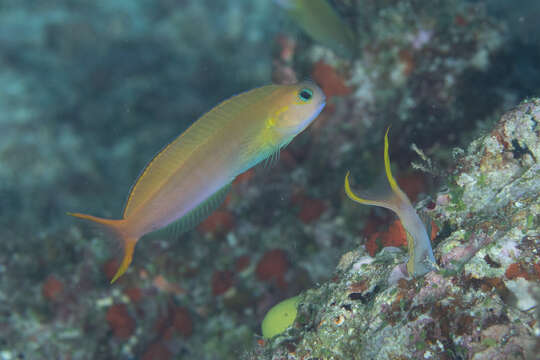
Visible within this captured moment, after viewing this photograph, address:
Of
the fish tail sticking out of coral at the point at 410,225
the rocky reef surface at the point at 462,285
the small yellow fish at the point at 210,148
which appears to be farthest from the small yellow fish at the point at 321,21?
the fish tail sticking out of coral at the point at 410,225

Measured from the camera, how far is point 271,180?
5.22 m

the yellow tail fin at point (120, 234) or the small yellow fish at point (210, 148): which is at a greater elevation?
the small yellow fish at point (210, 148)

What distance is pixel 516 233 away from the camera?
1.87m

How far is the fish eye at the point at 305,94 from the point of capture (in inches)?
105

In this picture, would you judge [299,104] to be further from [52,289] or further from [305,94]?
[52,289]

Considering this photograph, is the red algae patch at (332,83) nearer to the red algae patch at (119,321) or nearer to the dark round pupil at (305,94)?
the dark round pupil at (305,94)

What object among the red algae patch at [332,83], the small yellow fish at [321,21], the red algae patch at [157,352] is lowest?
the red algae patch at [157,352]

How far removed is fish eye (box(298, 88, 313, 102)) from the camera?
8.74 ft

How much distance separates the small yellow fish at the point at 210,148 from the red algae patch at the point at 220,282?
233 centimetres

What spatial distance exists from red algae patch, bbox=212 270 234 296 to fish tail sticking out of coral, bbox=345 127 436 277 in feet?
10.8

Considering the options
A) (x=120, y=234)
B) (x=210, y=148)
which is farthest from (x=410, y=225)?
(x=120, y=234)

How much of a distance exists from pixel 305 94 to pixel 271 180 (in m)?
2.64

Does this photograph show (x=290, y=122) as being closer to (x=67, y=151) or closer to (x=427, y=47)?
(x=427, y=47)

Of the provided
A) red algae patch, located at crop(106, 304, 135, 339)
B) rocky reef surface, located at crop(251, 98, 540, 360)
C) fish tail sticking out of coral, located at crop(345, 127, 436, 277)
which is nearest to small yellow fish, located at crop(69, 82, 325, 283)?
fish tail sticking out of coral, located at crop(345, 127, 436, 277)
